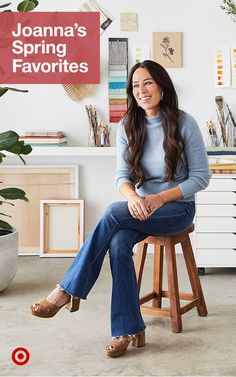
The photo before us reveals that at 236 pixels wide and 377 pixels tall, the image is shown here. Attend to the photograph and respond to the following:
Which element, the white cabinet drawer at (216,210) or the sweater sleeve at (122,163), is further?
the white cabinet drawer at (216,210)

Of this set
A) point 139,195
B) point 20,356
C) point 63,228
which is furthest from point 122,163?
point 63,228

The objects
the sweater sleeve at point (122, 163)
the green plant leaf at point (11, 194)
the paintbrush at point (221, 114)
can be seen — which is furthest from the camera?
A: the paintbrush at point (221, 114)

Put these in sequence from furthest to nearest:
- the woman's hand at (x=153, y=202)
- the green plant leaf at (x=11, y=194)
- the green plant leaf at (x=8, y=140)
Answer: the green plant leaf at (x=11, y=194), the green plant leaf at (x=8, y=140), the woman's hand at (x=153, y=202)

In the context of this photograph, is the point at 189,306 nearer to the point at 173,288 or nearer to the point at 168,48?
the point at 173,288

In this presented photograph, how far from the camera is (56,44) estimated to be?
14.1ft

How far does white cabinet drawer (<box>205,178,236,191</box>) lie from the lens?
3.72 meters

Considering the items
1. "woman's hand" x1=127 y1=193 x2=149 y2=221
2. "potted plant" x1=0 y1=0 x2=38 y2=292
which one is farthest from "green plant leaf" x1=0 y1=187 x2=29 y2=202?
"woman's hand" x1=127 y1=193 x2=149 y2=221

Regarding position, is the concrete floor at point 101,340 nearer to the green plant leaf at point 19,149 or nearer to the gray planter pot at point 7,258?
the gray planter pot at point 7,258

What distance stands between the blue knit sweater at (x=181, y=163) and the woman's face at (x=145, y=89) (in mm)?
85

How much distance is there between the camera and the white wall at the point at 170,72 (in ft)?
14.0

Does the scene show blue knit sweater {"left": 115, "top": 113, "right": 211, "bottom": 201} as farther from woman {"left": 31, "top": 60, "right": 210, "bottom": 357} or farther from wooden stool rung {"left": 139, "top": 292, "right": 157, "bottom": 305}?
wooden stool rung {"left": 139, "top": 292, "right": 157, "bottom": 305}

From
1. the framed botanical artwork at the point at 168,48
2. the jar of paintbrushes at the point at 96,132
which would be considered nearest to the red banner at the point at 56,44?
the jar of paintbrushes at the point at 96,132

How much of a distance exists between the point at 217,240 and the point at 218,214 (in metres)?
0.16

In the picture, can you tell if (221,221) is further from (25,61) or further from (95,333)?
(25,61)
